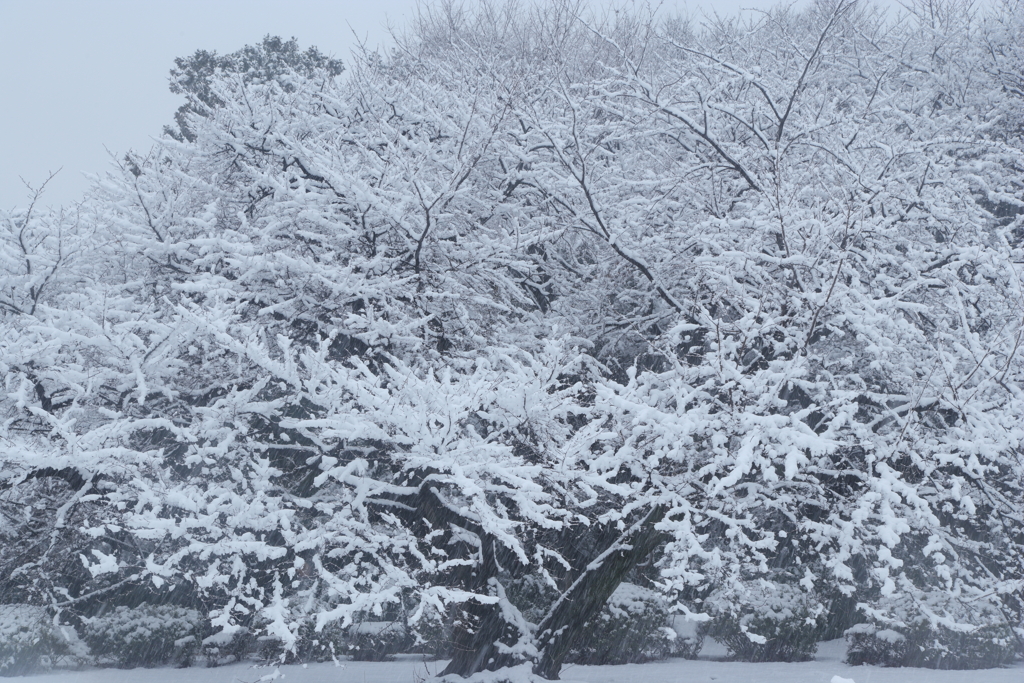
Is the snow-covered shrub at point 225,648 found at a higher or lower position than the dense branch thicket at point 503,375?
lower

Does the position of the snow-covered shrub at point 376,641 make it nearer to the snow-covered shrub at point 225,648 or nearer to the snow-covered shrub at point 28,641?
the snow-covered shrub at point 225,648

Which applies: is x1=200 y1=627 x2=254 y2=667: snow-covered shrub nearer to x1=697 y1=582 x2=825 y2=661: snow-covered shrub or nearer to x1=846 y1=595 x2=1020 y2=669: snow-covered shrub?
x1=697 y1=582 x2=825 y2=661: snow-covered shrub

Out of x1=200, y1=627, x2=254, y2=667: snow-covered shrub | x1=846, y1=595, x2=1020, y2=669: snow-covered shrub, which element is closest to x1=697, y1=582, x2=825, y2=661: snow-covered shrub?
x1=846, y1=595, x2=1020, y2=669: snow-covered shrub

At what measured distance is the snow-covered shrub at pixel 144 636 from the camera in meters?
8.55

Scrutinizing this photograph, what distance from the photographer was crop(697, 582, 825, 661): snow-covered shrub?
938cm

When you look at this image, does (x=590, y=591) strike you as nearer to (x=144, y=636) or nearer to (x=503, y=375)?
(x=503, y=375)

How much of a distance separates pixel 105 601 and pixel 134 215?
4355 millimetres

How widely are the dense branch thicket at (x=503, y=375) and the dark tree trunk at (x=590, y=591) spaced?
0.10 feet

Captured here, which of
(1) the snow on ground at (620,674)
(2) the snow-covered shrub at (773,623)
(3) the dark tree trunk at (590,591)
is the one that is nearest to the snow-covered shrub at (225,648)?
(1) the snow on ground at (620,674)

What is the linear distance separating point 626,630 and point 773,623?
175 cm

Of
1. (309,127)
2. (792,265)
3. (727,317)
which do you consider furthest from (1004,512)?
(309,127)

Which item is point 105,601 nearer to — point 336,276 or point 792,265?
point 336,276

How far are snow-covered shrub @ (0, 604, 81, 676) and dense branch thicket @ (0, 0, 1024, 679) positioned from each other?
14.5 inches

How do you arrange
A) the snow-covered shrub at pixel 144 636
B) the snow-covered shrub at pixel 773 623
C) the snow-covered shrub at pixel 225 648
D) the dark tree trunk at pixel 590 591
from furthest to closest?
1. the snow-covered shrub at pixel 773 623
2. the snow-covered shrub at pixel 225 648
3. the snow-covered shrub at pixel 144 636
4. the dark tree trunk at pixel 590 591
